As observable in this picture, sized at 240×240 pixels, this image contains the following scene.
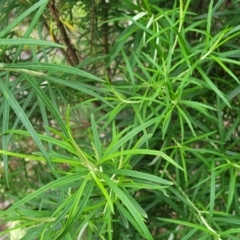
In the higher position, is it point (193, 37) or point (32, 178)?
point (193, 37)

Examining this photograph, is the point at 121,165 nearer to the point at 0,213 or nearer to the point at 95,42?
the point at 0,213

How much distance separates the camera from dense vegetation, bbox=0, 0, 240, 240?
26.3 inches

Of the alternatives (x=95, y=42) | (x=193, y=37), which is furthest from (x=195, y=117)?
(x=95, y=42)

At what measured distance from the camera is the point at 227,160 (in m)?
0.88

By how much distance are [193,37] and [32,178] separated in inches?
24.2

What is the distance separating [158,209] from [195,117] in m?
0.30

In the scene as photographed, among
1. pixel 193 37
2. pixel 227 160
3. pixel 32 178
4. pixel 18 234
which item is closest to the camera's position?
pixel 227 160

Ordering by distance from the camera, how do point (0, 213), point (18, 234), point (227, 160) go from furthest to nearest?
point (18, 234)
point (227, 160)
point (0, 213)

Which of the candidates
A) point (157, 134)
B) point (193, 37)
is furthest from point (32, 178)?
point (193, 37)

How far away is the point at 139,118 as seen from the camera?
2.66 ft

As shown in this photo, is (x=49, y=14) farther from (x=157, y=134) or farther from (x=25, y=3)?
(x=157, y=134)

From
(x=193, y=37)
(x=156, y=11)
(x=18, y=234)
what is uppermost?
(x=156, y=11)

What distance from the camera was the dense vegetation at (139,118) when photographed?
669mm

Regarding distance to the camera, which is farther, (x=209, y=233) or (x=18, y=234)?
(x=18, y=234)
